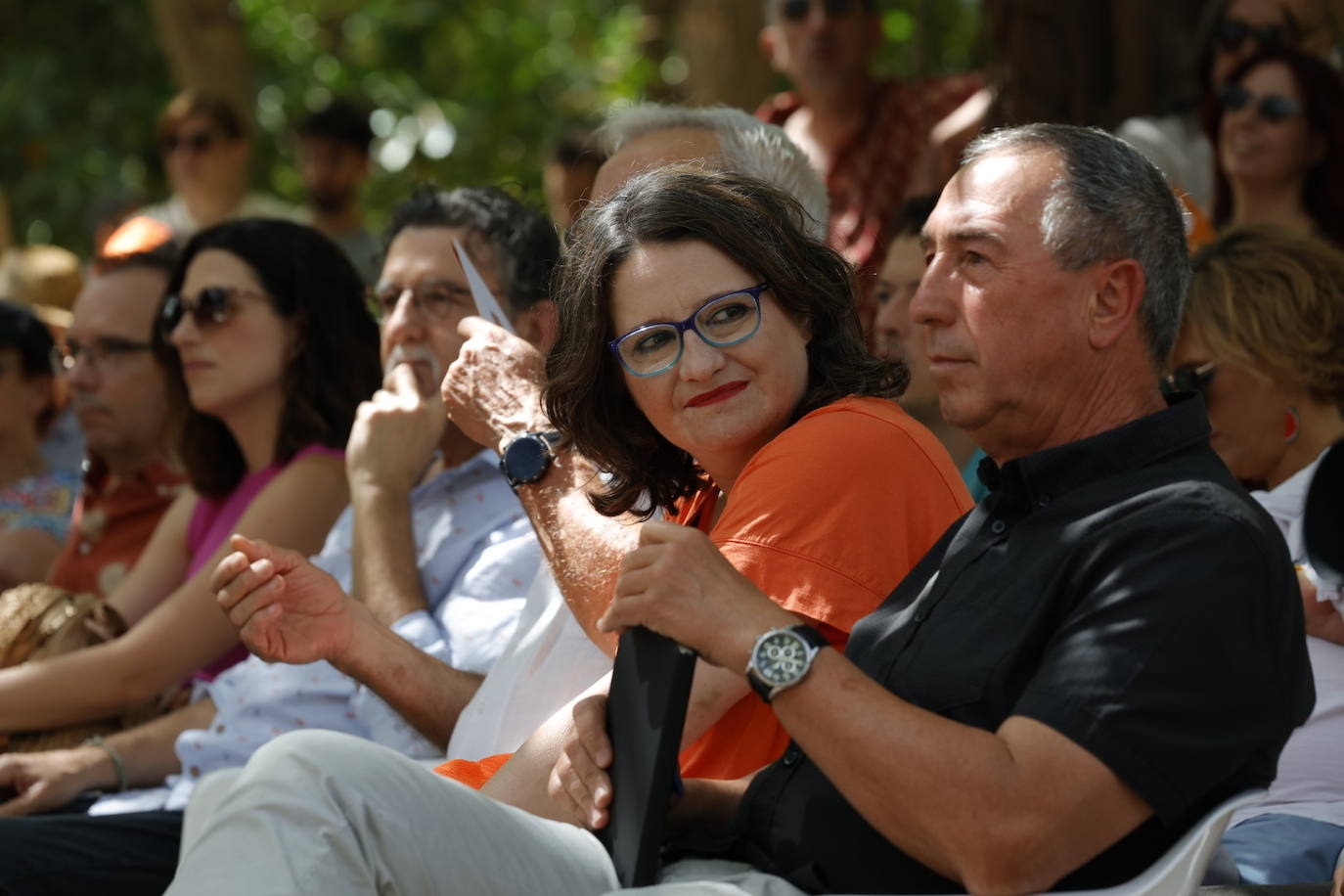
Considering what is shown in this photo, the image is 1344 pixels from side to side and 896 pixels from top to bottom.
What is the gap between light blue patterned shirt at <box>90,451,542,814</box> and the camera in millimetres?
3379

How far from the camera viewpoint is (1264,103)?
14.4 feet

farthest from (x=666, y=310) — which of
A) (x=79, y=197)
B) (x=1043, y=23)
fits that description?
(x=79, y=197)

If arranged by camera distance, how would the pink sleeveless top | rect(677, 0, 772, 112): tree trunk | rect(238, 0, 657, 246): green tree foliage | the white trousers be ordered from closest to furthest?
1. the white trousers
2. the pink sleeveless top
3. rect(677, 0, 772, 112): tree trunk
4. rect(238, 0, 657, 246): green tree foliage

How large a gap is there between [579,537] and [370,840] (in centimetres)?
90

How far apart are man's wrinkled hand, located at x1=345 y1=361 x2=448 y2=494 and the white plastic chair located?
6.67 feet

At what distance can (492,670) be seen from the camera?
3014 millimetres

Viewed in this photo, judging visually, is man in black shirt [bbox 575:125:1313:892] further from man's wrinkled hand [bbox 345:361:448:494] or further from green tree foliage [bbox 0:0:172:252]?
green tree foliage [bbox 0:0:172:252]

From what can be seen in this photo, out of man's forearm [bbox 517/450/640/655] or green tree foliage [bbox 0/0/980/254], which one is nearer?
man's forearm [bbox 517/450/640/655]

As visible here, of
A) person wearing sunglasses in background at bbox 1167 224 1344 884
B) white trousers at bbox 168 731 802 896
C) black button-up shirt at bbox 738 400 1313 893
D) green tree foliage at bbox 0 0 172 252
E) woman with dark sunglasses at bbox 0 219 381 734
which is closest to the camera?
black button-up shirt at bbox 738 400 1313 893

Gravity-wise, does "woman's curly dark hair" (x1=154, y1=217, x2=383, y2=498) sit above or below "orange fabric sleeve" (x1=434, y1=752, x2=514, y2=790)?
above

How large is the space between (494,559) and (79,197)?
27.5ft

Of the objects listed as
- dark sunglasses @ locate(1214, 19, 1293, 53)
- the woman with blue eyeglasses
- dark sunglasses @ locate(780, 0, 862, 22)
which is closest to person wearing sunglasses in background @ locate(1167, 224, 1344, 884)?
the woman with blue eyeglasses

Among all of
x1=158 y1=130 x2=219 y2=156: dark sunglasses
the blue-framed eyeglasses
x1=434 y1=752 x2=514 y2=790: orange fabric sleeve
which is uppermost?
x1=158 y1=130 x2=219 y2=156: dark sunglasses

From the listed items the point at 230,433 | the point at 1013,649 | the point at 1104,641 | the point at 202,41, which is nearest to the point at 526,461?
the point at 1013,649
